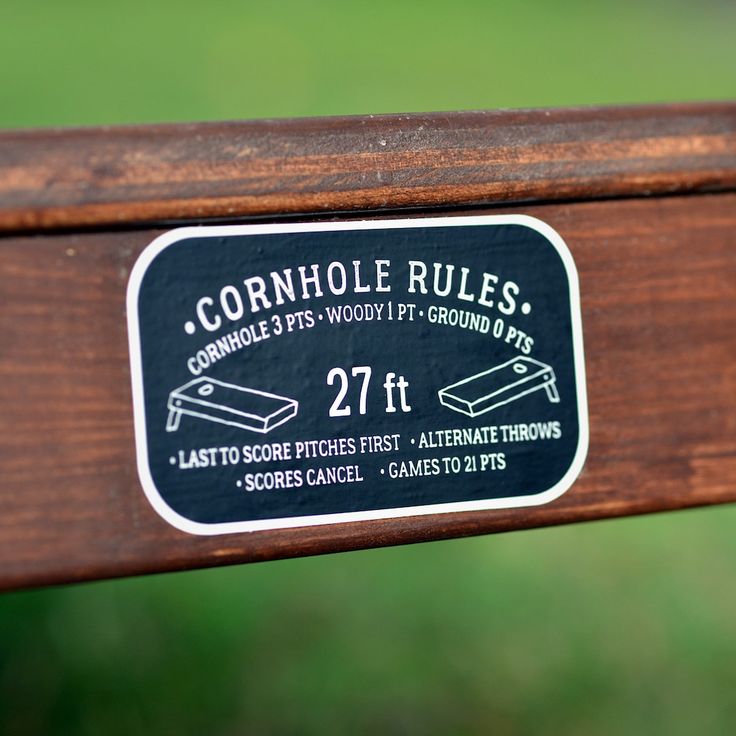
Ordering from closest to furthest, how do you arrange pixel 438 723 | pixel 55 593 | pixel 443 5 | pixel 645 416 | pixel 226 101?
pixel 645 416 < pixel 438 723 < pixel 55 593 < pixel 226 101 < pixel 443 5

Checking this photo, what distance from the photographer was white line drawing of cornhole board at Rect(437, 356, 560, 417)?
0.83 metres

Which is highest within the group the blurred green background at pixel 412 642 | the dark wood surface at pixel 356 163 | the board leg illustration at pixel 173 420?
the dark wood surface at pixel 356 163

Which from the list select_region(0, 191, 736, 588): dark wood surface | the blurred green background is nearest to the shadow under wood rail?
select_region(0, 191, 736, 588): dark wood surface

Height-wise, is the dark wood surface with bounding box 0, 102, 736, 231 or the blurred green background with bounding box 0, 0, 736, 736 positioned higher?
the dark wood surface with bounding box 0, 102, 736, 231

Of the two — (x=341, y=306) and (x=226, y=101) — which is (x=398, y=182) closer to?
(x=341, y=306)

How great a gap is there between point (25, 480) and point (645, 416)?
46 cm

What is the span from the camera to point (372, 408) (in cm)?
81

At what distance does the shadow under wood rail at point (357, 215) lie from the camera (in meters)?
0.74

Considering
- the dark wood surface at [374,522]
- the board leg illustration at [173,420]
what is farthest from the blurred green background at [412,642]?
the board leg illustration at [173,420]

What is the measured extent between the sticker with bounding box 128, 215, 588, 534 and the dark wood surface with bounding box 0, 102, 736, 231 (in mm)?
24

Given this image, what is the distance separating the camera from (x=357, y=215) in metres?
0.81

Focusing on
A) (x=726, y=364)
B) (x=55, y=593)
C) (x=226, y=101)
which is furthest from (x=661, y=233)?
(x=226, y=101)

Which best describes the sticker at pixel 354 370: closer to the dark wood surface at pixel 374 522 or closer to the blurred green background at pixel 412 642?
the dark wood surface at pixel 374 522

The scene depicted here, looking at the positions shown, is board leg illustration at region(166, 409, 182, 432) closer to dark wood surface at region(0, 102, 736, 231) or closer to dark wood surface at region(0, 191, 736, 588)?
dark wood surface at region(0, 191, 736, 588)
